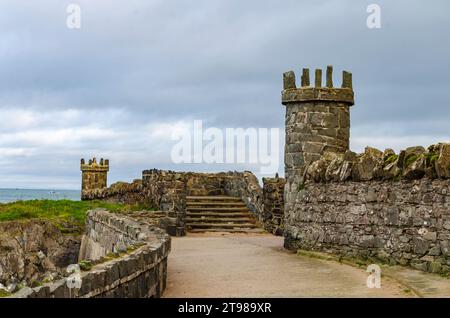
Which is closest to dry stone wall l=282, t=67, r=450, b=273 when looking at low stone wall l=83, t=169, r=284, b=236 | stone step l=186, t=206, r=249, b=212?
low stone wall l=83, t=169, r=284, b=236

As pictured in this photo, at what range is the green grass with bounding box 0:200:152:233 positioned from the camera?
24938mm

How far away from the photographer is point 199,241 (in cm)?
1970

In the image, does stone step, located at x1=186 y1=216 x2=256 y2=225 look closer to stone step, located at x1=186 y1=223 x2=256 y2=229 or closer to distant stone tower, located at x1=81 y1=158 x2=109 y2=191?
stone step, located at x1=186 y1=223 x2=256 y2=229

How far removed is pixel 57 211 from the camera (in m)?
27.3

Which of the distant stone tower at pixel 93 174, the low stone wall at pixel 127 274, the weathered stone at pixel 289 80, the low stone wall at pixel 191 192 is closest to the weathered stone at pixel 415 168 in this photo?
the low stone wall at pixel 127 274

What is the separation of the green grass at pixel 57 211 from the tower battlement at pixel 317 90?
8.92 m

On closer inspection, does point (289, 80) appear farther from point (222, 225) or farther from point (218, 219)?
point (218, 219)

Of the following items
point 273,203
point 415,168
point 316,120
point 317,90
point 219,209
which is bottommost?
point 219,209

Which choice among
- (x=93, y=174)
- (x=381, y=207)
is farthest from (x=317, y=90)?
(x=93, y=174)

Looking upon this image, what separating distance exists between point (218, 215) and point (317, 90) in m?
9.21

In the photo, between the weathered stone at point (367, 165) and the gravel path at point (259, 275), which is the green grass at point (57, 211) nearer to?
the gravel path at point (259, 275)

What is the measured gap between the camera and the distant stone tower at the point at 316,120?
16.8 m
